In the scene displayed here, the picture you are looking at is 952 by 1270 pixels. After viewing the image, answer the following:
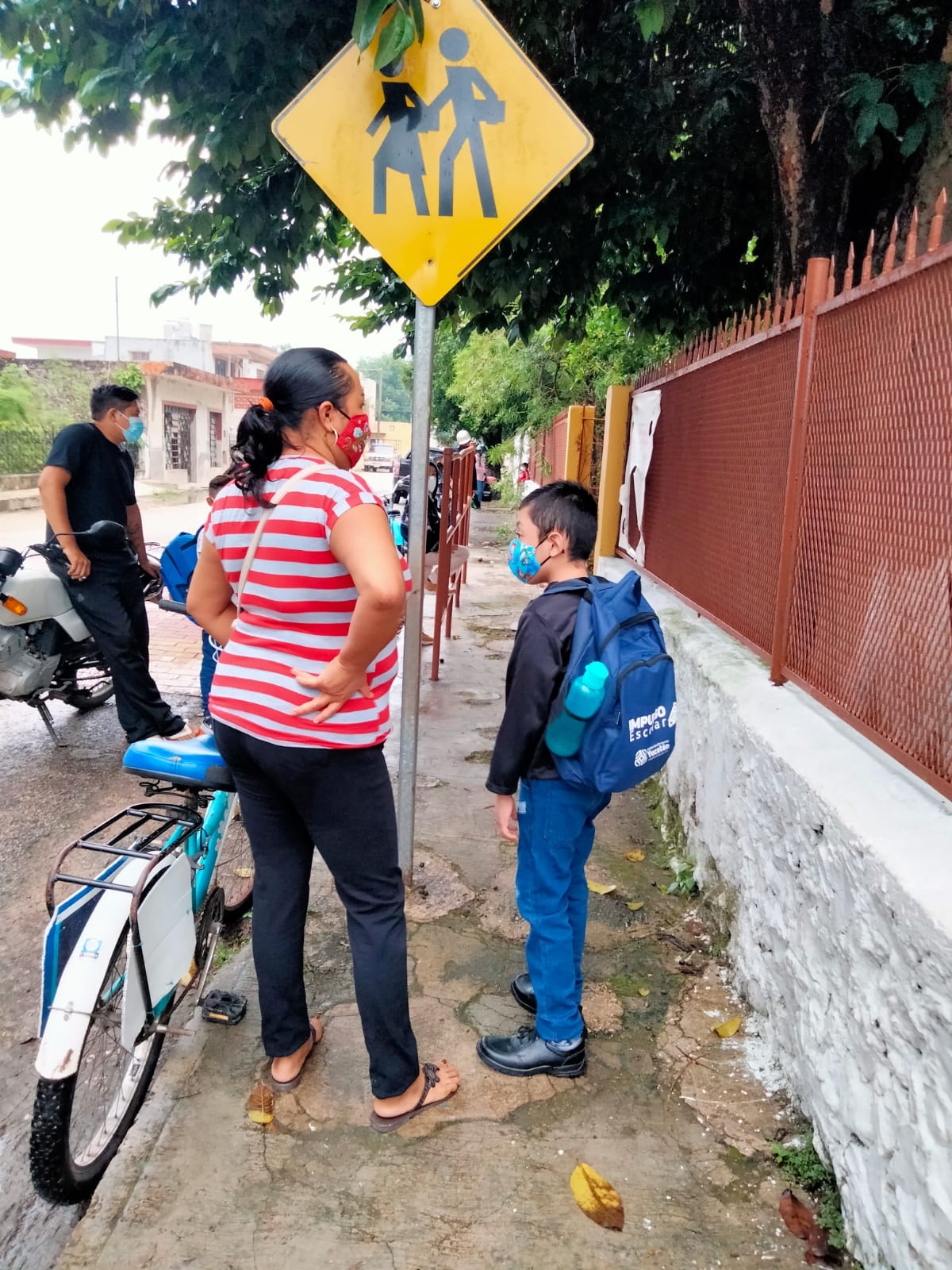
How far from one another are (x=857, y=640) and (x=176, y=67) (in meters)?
3.41

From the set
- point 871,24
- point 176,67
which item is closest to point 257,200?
point 176,67

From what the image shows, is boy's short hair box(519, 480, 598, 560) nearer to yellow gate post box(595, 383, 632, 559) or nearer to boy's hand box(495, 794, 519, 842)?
boy's hand box(495, 794, 519, 842)

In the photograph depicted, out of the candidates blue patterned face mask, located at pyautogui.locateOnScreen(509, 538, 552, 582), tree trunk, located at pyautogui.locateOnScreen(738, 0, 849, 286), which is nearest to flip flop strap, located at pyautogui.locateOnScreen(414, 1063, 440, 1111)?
blue patterned face mask, located at pyautogui.locateOnScreen(509, 538, 552, 582)

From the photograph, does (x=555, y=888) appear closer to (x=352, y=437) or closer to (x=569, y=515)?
(x=569, y=515)

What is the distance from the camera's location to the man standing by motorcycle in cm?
430

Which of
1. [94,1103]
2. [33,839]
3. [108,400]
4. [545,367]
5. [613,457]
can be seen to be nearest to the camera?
[94,1103]

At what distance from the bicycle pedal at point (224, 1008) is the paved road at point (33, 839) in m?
0.49

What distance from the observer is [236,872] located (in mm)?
3605

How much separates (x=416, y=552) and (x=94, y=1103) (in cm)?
179

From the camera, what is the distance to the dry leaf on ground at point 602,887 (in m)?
3.34

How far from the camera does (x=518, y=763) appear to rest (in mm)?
2178

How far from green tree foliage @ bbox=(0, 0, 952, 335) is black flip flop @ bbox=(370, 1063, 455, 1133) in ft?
8.87

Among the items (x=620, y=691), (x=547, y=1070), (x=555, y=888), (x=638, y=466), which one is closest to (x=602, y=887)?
(x=547, y=1070)

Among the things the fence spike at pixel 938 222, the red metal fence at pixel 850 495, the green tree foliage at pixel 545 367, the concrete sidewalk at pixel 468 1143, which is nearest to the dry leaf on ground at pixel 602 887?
the concrete sidewalk at pixel 468 1143
